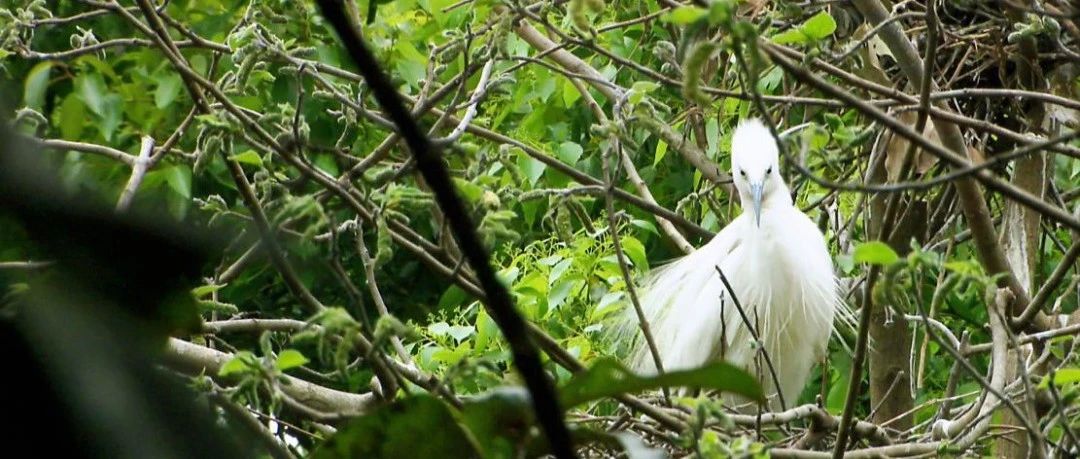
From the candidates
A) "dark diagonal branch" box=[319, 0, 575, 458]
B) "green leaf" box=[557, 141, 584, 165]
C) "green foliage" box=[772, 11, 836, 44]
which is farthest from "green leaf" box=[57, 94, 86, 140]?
"green leaf" box=[557, 141, 584, 165]

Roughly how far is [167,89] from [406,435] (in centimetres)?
186

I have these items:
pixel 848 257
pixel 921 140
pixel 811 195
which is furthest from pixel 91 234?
pixel 811 195

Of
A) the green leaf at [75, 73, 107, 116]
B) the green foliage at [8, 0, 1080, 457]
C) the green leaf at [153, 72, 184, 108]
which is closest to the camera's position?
the green foliage at [8, 0, 1080, 457]

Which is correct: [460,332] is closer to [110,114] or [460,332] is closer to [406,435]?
[110,114]

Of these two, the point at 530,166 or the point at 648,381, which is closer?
the point at 648,381

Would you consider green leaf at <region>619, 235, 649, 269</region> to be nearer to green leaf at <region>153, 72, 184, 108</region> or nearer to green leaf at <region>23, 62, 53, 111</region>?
green leaf at <region>153, 72, 184, 108</region>

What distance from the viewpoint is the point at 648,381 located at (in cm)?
56

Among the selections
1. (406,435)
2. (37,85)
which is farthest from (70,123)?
(406,435)

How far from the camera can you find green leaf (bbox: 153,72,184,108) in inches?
89.5

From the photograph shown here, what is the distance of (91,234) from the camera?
1.17 feet

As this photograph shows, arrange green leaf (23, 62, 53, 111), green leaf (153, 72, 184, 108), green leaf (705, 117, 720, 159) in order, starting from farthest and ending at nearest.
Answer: green leaf (705, 117, 720, 159)
green leaf (153, 72, 184, 108)
green leaf (23, 62, 53, 111)

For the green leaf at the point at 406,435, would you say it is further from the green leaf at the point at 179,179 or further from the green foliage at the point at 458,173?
the green leaf at the point at 179,179

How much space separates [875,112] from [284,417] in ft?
3.77

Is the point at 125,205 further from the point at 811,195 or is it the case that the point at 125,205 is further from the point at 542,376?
the point at 811,195
